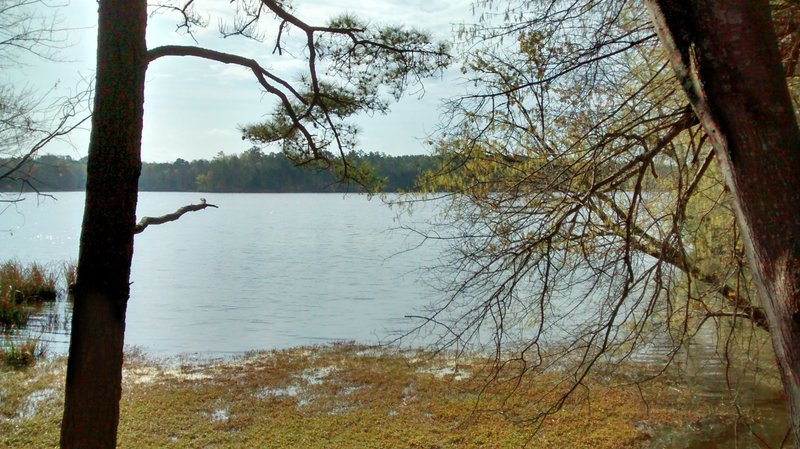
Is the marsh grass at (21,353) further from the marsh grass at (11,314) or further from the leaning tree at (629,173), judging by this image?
the leaning tree at (629,173)

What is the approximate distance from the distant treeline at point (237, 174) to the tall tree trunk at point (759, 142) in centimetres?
399

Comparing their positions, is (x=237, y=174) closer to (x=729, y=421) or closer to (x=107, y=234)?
(x=729, y=421)

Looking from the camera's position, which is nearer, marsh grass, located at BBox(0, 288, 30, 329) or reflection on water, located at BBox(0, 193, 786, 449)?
reflection on water, located at BBox(0, 193, 786, 449)

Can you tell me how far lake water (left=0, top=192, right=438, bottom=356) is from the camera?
14734 mm

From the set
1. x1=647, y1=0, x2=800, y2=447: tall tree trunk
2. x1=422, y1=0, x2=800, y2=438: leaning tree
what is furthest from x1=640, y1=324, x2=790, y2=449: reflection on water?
x1=647, y1=0, x2=800, y2=447: tall tree trunk

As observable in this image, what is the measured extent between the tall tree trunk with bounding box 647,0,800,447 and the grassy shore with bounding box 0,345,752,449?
13.5 feet

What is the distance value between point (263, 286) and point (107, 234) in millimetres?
19480

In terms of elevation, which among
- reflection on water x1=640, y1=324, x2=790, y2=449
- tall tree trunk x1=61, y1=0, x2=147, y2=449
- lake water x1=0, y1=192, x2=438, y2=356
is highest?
tall tree trunk x1=61, y1=0, x2=147, y2=449

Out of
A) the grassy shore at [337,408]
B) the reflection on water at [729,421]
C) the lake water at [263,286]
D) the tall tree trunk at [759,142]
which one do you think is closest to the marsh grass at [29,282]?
the lake water at [263,286]

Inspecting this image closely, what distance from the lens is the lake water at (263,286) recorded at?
1473 centimetres

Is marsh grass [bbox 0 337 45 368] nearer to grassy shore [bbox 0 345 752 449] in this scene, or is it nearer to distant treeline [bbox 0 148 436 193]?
grassy shore [bbox 0 345 752 449]

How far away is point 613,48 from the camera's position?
4.33 metres

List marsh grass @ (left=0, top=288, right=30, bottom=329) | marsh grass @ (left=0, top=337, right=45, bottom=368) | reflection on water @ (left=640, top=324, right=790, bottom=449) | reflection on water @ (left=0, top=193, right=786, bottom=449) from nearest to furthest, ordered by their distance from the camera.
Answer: reflection on water @ (left=640, top=324, right=790, bottom=449), reflection on water @ (left=0, top=193, right=786, bottom=449), marsh grass @ (left=0, top=337, right=45, bottom=368), marsh grass @ (left=0, top=288, right=30, bottom=329)

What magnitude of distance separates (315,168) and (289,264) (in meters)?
22.9
